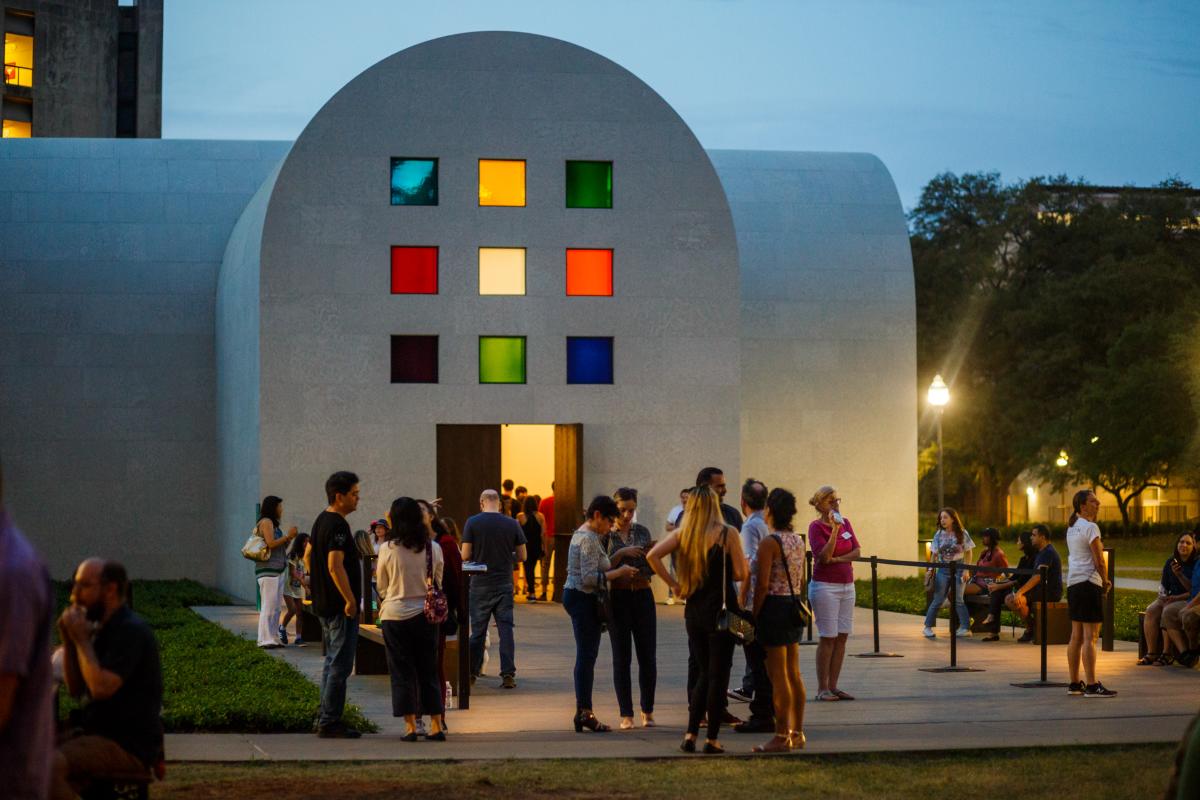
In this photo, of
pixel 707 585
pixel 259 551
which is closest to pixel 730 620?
pixel 707 585

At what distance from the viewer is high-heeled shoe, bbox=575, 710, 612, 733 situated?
12352mm

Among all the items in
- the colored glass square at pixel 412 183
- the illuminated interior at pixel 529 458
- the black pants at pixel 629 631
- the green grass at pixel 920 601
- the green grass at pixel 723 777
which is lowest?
the green grass at pixel 920 601

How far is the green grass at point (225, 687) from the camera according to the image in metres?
12.6

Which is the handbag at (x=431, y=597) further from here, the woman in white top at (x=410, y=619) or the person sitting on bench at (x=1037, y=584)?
the person sitting on bench at (x=1037, y=584)

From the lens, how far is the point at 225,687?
14.6 metres

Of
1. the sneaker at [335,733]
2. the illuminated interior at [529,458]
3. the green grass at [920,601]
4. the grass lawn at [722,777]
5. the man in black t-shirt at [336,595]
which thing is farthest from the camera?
the illuminated interior at [529,458]

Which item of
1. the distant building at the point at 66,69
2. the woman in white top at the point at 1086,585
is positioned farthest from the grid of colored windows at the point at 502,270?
the distant building at the point at 66,69

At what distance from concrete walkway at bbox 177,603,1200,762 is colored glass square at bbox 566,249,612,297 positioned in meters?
8.62

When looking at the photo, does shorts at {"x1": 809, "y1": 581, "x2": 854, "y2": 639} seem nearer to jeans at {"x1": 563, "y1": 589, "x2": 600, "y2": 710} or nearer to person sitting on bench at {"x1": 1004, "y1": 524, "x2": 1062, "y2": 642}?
jeans at {"x1": 563, "y1": 589, "x2": 600, "y2": 710}

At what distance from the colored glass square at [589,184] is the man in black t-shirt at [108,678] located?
64.5 feet

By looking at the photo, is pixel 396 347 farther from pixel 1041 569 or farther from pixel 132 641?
pixel 132 641

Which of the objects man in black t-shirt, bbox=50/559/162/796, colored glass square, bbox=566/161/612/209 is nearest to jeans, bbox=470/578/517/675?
man in black t-shirt, bbox=50/559/162/796

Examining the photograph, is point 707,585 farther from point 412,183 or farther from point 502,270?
point 412,183

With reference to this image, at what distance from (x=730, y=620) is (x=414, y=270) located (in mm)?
16025
